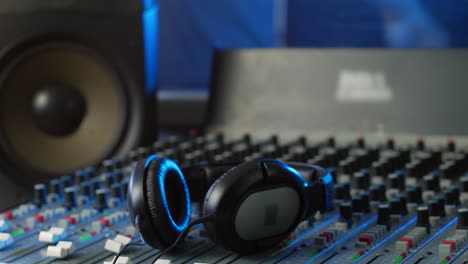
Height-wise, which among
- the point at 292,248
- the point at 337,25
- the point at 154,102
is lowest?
the point at 292,248

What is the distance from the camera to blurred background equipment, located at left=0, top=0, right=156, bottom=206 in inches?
70.9

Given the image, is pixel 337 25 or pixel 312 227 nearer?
pixel 312 227

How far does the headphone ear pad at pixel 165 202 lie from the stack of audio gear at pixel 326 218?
4 centimetres

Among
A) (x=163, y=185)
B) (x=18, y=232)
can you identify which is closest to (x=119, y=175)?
(x=18, y=232)

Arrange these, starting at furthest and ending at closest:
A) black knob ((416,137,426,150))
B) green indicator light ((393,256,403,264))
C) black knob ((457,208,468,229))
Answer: black knob ((416,137,426,150)) < black knob ((457,208,468,229)) < green indicator light ((393,256,403,264))

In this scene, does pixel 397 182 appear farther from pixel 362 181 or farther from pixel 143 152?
pixel 143 152

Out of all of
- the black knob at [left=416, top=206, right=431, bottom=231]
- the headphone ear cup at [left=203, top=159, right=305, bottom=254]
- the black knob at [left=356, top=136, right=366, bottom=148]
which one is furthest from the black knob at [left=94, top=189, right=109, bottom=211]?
the black knob at [left=356, top=136, right=366, bottom=148]

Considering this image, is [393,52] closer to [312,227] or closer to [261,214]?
[312,227]

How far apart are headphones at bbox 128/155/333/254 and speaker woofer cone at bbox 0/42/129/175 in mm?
720

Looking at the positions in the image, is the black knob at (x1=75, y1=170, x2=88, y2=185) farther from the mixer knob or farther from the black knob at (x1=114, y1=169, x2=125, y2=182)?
the mixer knob

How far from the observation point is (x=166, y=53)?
2.65 meters

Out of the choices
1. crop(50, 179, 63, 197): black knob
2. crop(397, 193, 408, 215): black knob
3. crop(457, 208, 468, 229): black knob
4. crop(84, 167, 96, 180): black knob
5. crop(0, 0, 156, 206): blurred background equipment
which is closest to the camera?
crop(457, 208, 468, 229): black knob

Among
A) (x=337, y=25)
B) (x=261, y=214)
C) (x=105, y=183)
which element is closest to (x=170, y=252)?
(x=261, y=214)

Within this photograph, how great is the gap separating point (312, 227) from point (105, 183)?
1.59ft
